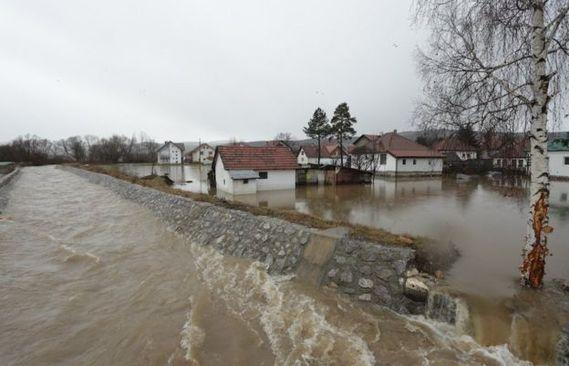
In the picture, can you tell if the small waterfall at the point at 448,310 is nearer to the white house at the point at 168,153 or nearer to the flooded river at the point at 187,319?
the flooded river at the point at 187,319

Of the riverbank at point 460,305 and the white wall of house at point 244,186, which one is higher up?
the white wall of house at point 244,186

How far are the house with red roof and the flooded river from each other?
27825 mm

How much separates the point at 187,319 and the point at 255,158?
56.1ft

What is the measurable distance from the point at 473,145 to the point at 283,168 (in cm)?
1679

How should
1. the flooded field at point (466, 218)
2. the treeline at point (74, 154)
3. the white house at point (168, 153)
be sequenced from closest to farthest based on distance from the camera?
the flooded field at point (466, 218) → the treeline at point (74, 154) → the white house at point (168, 153)

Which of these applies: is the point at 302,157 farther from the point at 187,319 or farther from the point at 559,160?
the point at 187,319

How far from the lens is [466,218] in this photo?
11992mm

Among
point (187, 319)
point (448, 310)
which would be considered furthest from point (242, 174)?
point (448, 310)

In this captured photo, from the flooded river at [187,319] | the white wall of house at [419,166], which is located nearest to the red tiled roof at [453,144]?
the flooded river at [187,319]

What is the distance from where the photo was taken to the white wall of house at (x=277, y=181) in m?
21.6

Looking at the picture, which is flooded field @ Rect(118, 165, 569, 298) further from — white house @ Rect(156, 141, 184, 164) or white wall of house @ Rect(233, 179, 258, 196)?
white house @ Rect(156, 141, 184, 164)

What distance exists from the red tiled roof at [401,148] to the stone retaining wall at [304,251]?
2633 centimetres

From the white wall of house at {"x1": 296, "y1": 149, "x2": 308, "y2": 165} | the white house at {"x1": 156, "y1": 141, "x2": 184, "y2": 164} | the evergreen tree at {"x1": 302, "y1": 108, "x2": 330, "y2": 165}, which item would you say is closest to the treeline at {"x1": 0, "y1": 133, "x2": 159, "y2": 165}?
the white house at {"x1": 156, "y1": 141, "x2": 184, "y2": 164}

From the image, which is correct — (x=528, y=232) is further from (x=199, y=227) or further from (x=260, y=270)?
(x=199, y=227)
